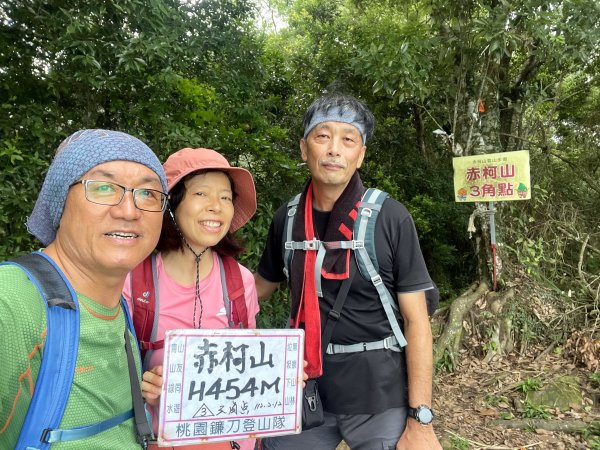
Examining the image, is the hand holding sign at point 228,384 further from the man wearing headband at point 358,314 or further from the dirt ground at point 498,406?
the dirt ground at point 498,406

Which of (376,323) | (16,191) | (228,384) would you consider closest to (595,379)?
(376,323)

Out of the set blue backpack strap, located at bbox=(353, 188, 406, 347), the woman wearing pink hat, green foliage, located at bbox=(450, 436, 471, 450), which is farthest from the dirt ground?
the woman wearing pink hat

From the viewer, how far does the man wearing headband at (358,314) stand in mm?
1962

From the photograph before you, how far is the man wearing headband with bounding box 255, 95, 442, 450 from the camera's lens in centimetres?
196

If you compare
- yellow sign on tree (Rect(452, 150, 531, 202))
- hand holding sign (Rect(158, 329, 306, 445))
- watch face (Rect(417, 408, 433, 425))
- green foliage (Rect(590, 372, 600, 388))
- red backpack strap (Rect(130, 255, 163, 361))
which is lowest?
green foliage (Rect(590, 372, 600, 388))

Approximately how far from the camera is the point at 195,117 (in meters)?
4.23

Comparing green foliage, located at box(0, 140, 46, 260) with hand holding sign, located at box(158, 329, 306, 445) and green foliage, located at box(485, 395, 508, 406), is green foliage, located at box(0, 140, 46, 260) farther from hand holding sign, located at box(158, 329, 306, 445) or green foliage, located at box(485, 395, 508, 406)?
green foliage, located at box(485, 395, 508, 406)

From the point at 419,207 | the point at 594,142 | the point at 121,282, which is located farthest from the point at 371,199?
the point at 594,142

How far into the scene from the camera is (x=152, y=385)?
1517 millimetres

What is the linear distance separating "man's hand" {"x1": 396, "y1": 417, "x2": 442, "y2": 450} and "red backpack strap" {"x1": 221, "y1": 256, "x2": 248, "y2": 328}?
2.85 ft

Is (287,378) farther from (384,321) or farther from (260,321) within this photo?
(260,321)

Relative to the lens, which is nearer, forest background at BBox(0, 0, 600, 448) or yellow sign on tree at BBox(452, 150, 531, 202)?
forest background at BBox(0, 0, 600, 448)

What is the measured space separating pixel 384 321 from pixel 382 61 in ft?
11.0

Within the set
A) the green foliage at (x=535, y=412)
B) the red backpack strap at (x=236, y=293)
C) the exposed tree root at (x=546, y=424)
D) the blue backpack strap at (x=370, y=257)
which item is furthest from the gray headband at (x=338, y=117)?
the green foliage at (x=535, y=412)
